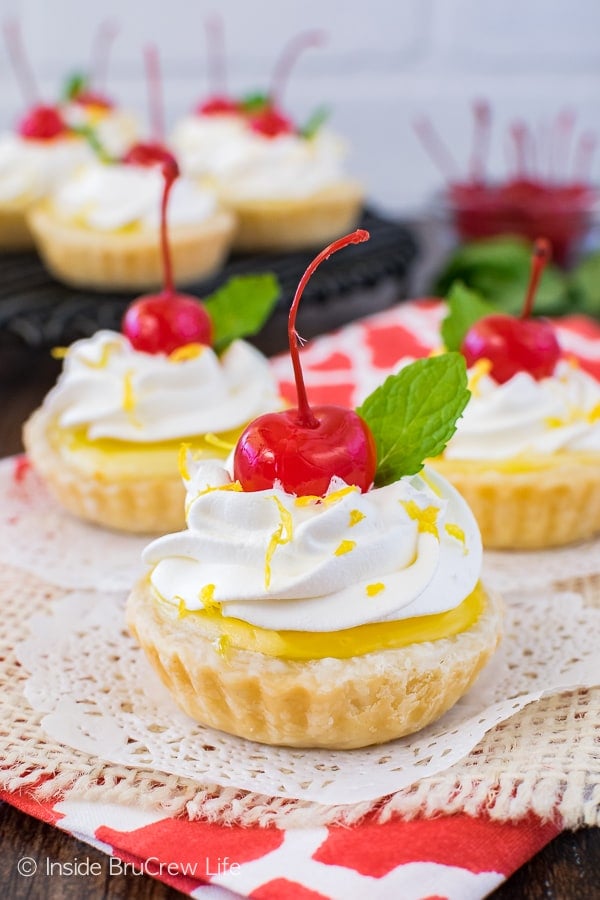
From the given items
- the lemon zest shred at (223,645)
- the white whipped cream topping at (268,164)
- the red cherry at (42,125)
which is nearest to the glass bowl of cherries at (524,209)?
the white whipped cream topping at (268,164)

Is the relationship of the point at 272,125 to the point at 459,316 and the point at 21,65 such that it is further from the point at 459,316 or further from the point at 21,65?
the point at 21,65

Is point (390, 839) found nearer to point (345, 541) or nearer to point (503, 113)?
point (345, 541)

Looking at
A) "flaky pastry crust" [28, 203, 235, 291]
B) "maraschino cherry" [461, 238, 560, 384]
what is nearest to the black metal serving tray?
A: "flaky pastry crust" [28, 203, 235, 291]

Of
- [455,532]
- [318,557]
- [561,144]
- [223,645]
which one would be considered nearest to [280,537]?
[318,557]

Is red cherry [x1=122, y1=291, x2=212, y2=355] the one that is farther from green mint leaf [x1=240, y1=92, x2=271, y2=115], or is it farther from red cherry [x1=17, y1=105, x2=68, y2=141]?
green mint leaf [x1=240, y1=92, x2=271, y2=115]

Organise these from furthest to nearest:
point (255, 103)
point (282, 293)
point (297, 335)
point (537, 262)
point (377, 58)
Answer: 1. point (377, 58)
2. point (255, 103)
3. point (282, 293)
4. point (537, 262)
5. point (297, 335)

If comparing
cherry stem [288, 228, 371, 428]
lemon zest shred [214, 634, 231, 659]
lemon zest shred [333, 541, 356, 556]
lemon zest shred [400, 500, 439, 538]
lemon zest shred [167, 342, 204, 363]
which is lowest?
lemon zest shred [167, 342, 204, 363]
